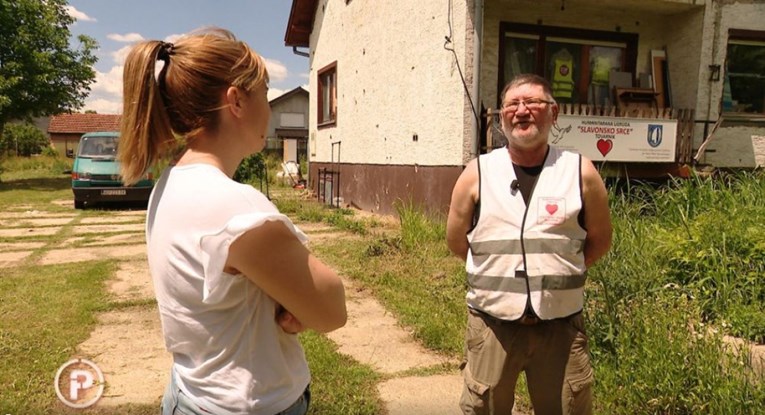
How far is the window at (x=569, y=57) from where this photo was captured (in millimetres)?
8909

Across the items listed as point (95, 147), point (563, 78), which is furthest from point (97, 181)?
point (563, 78)

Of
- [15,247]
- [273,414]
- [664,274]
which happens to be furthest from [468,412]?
[15,247]

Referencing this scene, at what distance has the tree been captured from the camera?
60.5 feet

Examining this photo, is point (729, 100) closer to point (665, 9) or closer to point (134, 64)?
point (665, 9)

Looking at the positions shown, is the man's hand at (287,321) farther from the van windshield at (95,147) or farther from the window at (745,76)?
the van windshield at (95,147)

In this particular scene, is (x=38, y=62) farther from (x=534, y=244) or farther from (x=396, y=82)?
(x=534, y=244)

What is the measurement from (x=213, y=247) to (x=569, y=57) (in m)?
9.31

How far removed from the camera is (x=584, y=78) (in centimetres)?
937

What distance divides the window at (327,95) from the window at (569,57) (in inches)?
238

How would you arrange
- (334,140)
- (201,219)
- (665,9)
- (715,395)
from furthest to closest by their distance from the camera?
(334,140) < (665,9) < (715,395) < (201,219)

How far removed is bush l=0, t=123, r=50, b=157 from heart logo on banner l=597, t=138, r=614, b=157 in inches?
1559

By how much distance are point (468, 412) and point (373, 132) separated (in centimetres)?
941

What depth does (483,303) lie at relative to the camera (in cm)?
223

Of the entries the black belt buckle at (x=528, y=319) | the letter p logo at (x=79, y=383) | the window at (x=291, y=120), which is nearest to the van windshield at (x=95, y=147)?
the letter p logo at (x=79, y=383)
